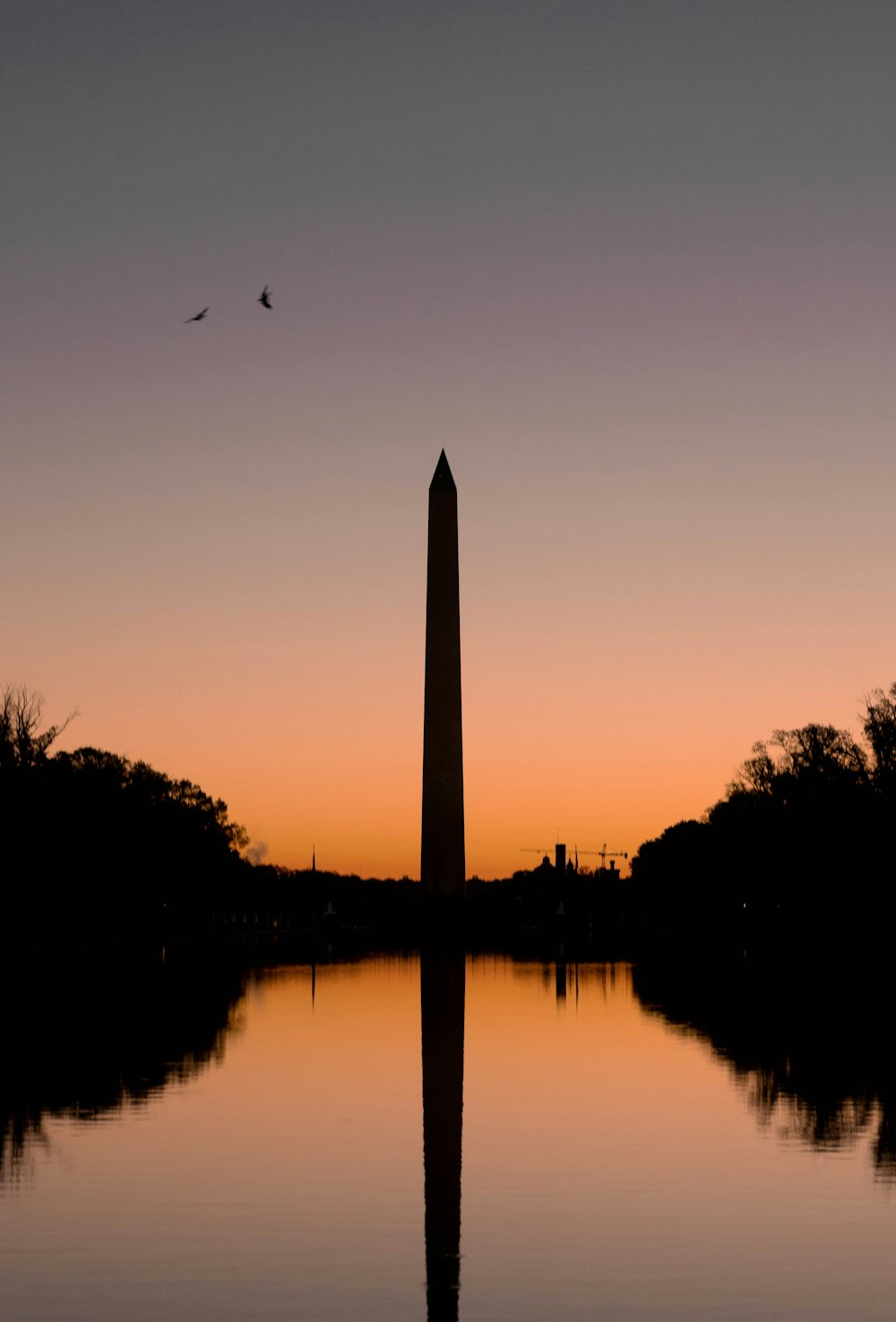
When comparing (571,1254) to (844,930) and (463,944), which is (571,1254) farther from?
(844,930)

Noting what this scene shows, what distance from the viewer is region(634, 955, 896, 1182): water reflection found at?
56.1 feet

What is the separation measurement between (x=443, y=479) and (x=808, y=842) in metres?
37.2

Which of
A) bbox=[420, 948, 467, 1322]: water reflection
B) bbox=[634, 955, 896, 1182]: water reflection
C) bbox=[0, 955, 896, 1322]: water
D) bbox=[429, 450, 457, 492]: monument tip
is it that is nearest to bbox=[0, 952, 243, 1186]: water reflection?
bbox=[0, 955, 896, 1322]: water

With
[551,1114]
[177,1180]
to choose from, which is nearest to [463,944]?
[551,1114]

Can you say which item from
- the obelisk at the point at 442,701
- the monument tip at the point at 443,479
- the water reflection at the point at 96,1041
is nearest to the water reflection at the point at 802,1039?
the water reflection at the point at 96,1041

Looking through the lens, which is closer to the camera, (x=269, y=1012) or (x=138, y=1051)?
(x=138, y=1051)

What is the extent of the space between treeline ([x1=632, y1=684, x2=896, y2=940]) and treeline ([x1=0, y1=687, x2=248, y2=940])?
104ft

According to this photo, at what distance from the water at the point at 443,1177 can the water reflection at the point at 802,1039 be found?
12 centimetres

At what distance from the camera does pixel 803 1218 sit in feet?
38.9

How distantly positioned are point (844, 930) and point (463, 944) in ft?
76.9

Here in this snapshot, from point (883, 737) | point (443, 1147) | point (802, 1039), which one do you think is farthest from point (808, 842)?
point (443, 1147)

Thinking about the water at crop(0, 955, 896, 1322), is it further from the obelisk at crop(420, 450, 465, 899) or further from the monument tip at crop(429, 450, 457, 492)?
the monument tip at crop(429, 450, 457, 492)

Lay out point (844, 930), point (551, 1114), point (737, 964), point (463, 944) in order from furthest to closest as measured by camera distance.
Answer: point (844, 930)
point (463, 944)
point (737, 964)
point (551, 1114)

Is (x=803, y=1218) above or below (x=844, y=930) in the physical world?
below
